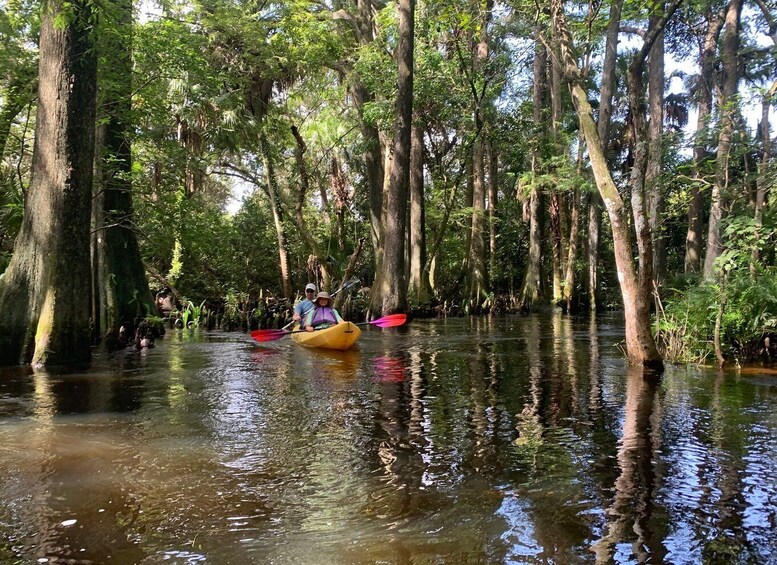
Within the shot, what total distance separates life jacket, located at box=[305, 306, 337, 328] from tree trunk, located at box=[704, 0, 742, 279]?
7.46 m

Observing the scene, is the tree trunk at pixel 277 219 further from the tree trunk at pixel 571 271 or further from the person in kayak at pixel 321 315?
the tree trunk at pixel 571 271

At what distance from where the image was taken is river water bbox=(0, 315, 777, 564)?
349 cm

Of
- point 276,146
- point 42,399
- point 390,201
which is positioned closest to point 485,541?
point 42,399

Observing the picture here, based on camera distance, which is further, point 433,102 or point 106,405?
point 433,102

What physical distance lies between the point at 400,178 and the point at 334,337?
7.21 meters

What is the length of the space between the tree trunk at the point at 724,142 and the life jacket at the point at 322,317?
746cm

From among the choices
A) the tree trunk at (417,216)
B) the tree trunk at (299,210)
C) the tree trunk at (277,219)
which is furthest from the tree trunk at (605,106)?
the tree trunk at (277,219)

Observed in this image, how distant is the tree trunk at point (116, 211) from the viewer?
12.0 metres

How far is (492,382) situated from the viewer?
28.8 feet

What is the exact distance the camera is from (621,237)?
28.3 feet

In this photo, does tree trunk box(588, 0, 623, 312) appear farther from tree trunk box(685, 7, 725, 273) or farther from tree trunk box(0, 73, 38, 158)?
tree trunk box(0, 73, 38, 158)

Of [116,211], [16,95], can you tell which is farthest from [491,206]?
[16,95]

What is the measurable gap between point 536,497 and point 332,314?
1006 cm

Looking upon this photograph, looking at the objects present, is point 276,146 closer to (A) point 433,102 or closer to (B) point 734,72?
(A) point 433,102
